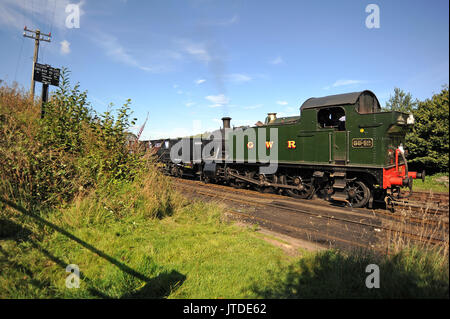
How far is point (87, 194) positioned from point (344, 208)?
808 centimetres

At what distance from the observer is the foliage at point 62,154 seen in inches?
209

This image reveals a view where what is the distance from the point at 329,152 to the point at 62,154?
8.53m

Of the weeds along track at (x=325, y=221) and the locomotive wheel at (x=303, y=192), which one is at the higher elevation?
the locomotive wheel at (x=303, y=192)

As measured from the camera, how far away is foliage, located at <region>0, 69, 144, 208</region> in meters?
5.30

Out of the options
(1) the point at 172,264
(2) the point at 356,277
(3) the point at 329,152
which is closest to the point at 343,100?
(3) the point at 329,152

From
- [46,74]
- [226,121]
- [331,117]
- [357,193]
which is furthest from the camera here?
[226,121]

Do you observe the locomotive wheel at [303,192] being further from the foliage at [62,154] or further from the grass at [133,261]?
the foliage at [62,154]

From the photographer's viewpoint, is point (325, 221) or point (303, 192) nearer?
point (325, 221)

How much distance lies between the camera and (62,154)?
615cm

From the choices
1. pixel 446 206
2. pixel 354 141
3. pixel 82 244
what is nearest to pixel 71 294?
pixel 82 244

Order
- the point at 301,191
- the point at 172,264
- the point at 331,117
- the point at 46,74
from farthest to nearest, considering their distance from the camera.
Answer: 1. the point at 301,191
2. the point at 331,117
3. the point at 46,74
4. the point at 172,264

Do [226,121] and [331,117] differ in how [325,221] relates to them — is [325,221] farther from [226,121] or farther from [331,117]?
[226,121]

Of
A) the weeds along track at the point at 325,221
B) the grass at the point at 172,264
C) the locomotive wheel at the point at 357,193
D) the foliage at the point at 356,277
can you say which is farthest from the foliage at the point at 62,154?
the locomotive wheel at the point at 357,193
